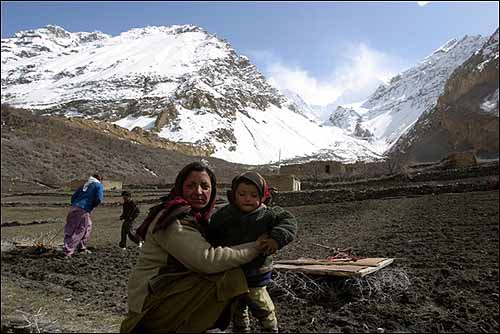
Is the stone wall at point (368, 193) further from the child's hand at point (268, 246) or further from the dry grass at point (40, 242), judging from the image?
the child's hand at point (268, 246)

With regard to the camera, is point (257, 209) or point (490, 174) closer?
point (257, 209)

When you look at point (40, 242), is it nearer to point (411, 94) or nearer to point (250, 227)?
point (250, 227)

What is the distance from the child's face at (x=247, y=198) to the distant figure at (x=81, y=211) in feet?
11.1

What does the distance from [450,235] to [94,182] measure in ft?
16.8

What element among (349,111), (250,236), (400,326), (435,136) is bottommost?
(400,326)

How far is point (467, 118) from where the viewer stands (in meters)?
53.4

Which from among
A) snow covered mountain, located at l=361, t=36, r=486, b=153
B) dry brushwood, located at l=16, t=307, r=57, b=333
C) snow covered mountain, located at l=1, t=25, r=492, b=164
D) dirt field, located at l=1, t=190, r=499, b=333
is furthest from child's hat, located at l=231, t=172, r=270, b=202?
snow covered mountain, located at l=361, t=36, r=486, b=153

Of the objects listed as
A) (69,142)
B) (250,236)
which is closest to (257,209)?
(250,236)

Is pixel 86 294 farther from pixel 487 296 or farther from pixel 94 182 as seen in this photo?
pixel 487 296

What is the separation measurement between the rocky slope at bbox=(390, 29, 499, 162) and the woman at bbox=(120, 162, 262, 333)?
4798cm

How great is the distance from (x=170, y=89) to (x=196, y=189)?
9872cm

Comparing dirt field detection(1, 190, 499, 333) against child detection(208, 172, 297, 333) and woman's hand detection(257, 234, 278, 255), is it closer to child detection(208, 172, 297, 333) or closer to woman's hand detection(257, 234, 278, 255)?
child detection(208, 172, 297, 333)

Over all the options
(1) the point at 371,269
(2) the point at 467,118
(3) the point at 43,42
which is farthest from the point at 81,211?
(3) the point at 43,42

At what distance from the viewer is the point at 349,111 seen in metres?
181
